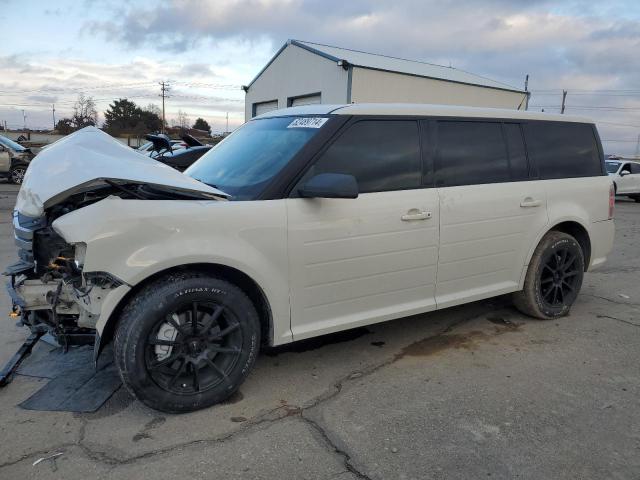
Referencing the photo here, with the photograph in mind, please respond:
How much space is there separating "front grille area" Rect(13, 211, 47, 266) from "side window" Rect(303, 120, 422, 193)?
160cm

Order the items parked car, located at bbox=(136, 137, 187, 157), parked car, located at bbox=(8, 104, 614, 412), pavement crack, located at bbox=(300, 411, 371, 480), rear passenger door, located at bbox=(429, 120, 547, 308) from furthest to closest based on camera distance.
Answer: parked car, located at bbox=(136, 137, 187, 157), rear passenger door, located at bbox=(429, 120, 547, 308), parked car, located at bbox=(8, 104, 614, 412), pavement crack, located at bbox=(300, 411, 371, 480)

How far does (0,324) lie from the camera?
433 centimetres

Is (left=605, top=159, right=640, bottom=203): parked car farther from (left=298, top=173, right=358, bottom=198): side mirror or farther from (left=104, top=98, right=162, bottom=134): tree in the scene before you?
(left=104, top=98, right=162, bottom=134): tree

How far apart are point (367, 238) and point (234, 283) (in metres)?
0.93

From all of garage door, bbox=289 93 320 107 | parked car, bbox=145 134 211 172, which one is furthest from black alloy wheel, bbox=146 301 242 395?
garage door, bbox=289 93 320 107

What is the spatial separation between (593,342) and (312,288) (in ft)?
8.42

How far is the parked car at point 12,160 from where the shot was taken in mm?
16312

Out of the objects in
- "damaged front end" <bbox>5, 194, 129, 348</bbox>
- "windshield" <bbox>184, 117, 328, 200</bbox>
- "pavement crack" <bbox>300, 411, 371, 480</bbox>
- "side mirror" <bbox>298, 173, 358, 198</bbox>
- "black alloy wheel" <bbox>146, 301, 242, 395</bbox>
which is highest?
"windshield" <bbox>184, 117, 328, 200</bbox>

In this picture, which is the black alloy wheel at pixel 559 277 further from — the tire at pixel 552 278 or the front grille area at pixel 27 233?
the front grille area at pixel 27 233

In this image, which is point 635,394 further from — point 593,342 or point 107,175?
point 107,175

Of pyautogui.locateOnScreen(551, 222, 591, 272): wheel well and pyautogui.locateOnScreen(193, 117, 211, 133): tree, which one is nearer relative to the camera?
pyautogui.locateOnScreen(551, 222, 591, 272): wheel well

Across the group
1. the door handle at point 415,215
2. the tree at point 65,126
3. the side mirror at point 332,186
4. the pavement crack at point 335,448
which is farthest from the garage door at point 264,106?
the tree at point 65,126

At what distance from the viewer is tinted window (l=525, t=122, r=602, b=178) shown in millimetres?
4414

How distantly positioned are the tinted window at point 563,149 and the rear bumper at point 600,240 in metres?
0.51
